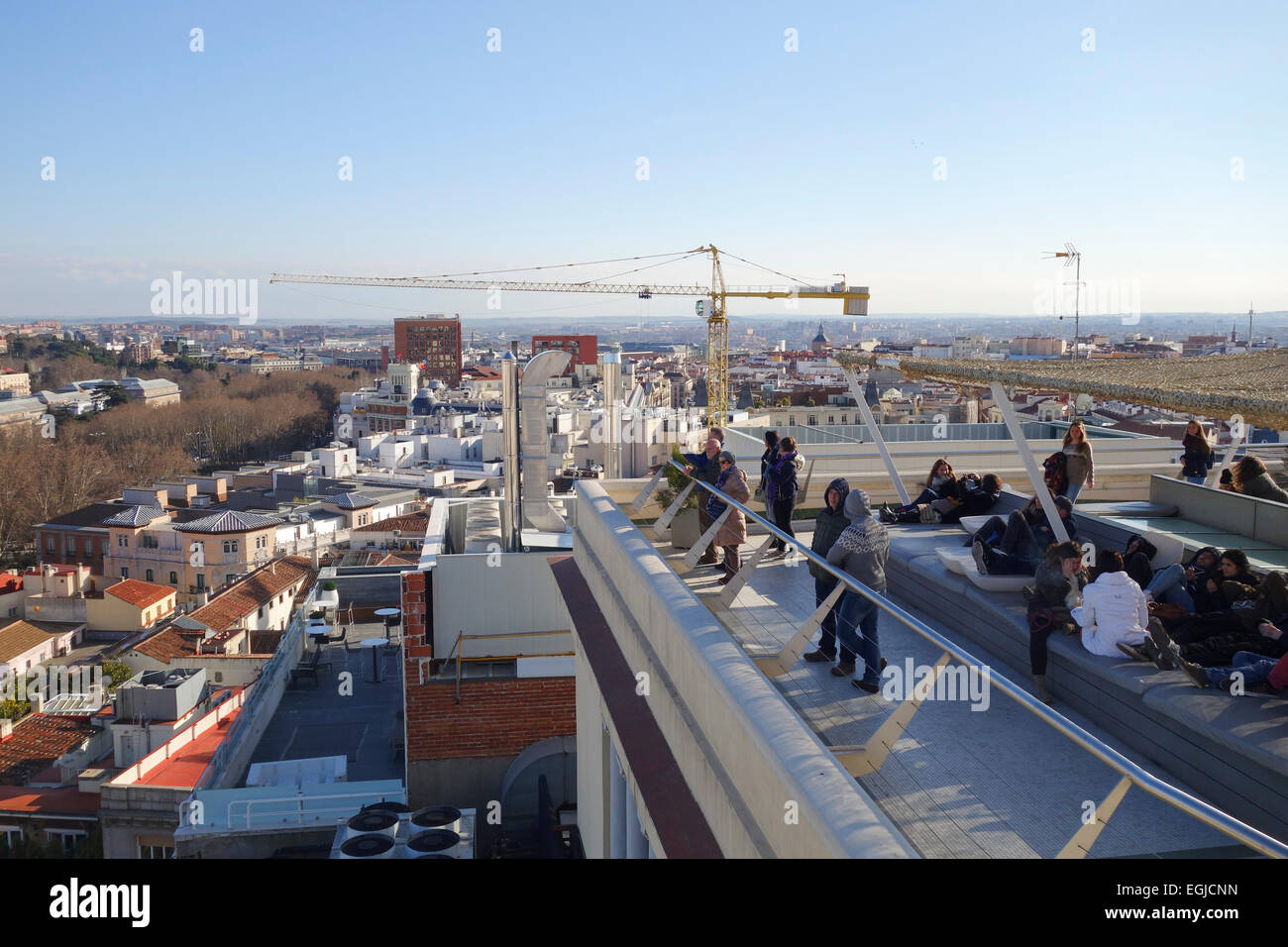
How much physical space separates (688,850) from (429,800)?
31.3ft

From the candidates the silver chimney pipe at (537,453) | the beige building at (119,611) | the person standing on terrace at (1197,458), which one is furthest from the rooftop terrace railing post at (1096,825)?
the beige building at (119,611)

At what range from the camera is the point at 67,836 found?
61.5ft

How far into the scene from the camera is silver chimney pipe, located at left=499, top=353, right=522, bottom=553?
563 inches

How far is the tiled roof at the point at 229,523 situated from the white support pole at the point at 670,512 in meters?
40.6

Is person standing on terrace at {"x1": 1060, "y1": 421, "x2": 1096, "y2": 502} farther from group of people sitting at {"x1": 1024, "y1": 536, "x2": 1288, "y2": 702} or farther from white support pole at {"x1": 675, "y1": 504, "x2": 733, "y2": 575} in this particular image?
white support pole at {"x1": 675, "y1": 504, "x2": 733, "y2": 575}

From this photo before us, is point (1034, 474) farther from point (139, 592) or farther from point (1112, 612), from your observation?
point (139, 592)

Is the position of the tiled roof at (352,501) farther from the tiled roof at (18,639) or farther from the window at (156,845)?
the window at (156,845)

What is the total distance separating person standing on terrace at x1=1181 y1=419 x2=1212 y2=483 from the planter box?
4.79 metres

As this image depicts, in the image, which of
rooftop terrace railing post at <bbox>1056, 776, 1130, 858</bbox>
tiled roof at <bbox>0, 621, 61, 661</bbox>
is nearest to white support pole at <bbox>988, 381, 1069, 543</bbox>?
rooftop terrace railing post at <bbox>1056, 776, 1130, 858</bbox>

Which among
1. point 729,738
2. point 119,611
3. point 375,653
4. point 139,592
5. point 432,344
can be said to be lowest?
point 119,611

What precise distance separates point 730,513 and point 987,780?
2881mm

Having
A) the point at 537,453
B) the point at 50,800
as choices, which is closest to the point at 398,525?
the point at 50,800
